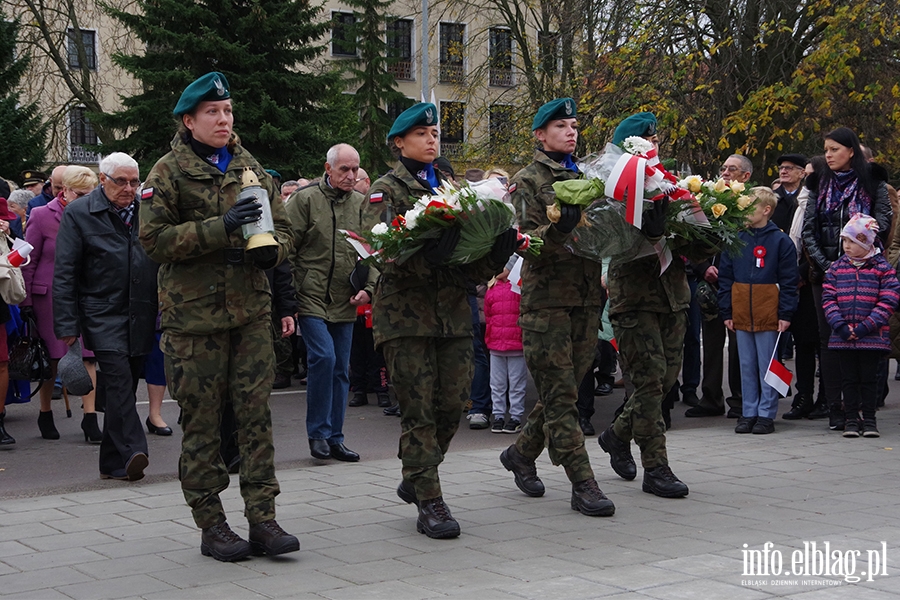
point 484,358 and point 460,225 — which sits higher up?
point 460,225

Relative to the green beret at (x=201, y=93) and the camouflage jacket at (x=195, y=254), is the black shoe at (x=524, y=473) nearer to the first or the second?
the camouflage jacket at (x=195, y=254)

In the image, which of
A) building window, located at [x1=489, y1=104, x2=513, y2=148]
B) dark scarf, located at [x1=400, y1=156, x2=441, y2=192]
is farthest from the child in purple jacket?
building window, located at [x1=489, y1=104, x2=513, y2=148]

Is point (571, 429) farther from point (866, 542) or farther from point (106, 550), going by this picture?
point (106, 550)

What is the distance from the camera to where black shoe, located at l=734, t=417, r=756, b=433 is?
9995 millimetres

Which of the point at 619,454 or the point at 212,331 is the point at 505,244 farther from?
the point at 619,454

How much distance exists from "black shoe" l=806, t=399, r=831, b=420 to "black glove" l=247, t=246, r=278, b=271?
23.0 ft

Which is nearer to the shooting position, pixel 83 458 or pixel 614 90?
pixel 83 458

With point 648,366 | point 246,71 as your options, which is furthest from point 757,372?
point 246,71

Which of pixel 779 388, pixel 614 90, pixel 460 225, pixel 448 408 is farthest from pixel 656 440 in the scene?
pixel 614 90

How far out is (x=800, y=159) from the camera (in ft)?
41.0

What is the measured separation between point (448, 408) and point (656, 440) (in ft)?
5.29

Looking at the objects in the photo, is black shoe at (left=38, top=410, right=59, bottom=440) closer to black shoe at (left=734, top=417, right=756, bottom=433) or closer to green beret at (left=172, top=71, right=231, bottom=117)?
green beret at (left=172, top=71, right=231, bottom=117)

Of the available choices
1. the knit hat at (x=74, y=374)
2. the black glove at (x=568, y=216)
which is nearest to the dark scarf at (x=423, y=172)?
the black glove at (x=568, y=216)

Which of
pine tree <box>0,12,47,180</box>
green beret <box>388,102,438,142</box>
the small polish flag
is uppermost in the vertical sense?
pine tree <box>0,12,47,180</box>
